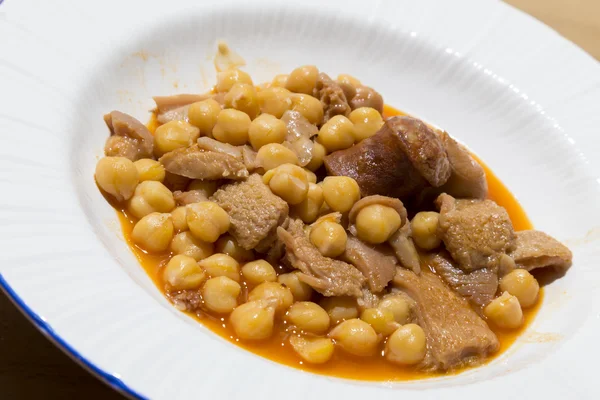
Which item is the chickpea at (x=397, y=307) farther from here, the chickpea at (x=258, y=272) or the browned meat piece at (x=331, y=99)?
the browned meat piece at (x=331, y=99)

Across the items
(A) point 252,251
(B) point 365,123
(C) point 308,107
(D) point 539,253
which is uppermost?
(D) point 539,253

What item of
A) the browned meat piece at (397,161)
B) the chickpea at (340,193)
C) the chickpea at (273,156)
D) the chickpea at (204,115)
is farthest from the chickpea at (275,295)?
the chickpea at (204,115)

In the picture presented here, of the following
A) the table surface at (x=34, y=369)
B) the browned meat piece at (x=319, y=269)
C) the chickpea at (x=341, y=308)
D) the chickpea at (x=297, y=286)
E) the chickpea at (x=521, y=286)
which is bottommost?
the table surface at (x=34, y=369)

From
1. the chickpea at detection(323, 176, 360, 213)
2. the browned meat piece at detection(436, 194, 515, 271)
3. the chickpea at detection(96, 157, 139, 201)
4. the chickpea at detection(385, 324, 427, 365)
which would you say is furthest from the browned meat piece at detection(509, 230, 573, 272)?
the chickpea at detection(96, 157, 139, 201)

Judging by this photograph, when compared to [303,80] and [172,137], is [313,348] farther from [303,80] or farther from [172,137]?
[303,80]

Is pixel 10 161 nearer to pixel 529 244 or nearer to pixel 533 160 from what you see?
pixel 529 244

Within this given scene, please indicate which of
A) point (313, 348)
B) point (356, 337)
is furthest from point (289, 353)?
point (356, 337)

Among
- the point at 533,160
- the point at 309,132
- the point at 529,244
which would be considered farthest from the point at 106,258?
the point at 533,160
